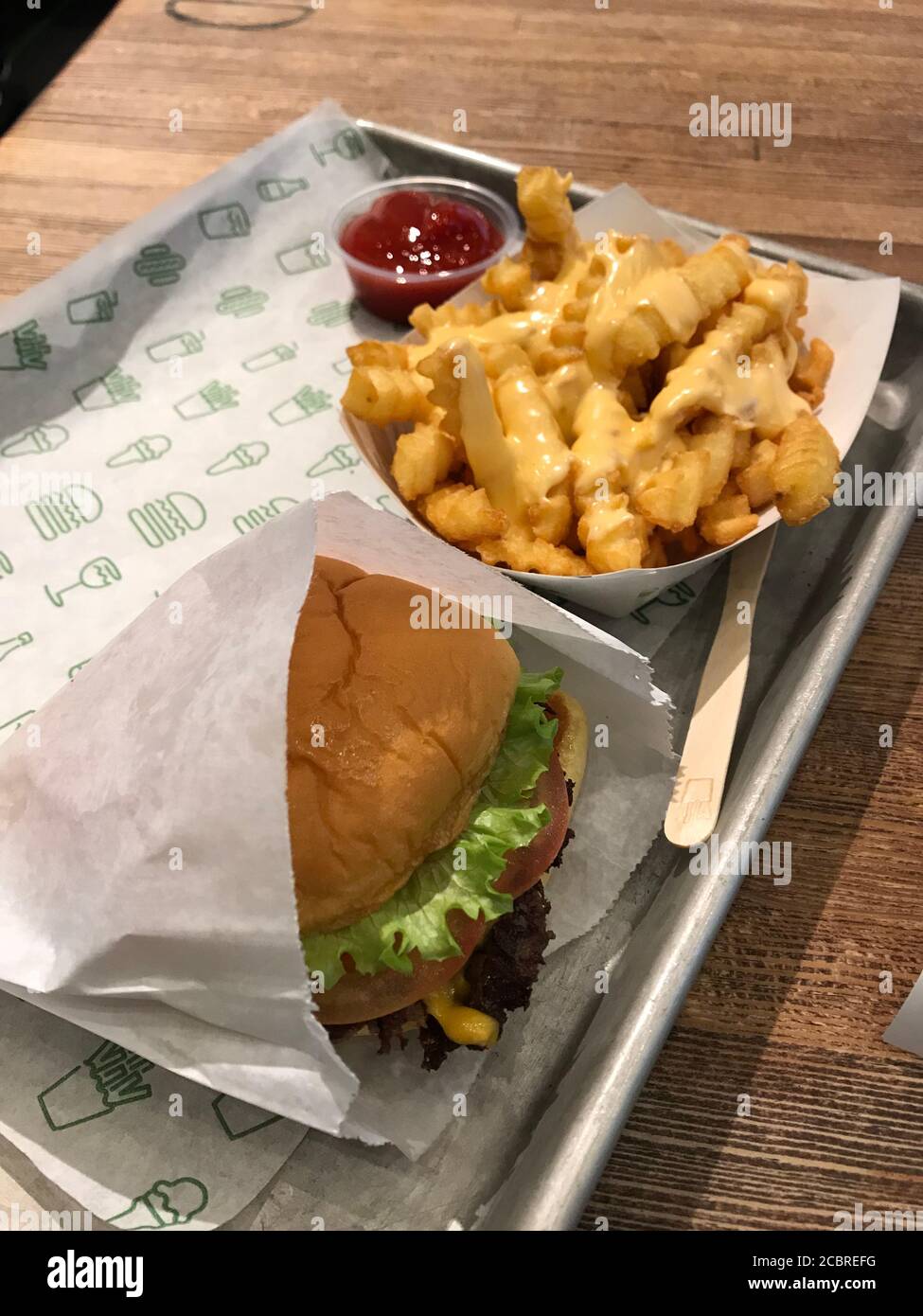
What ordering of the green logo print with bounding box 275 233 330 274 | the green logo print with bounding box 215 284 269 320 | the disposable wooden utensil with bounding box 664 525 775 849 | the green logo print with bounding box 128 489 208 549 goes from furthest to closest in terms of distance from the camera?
1. the green logo print with bounding box 275 233 330 274
2. the green logo print with bounding box 215 284 269 320
3. the green logo print with bounding box 128 489 208 549
4. the disposable wooden utensil with bounding box 664 525 775 849

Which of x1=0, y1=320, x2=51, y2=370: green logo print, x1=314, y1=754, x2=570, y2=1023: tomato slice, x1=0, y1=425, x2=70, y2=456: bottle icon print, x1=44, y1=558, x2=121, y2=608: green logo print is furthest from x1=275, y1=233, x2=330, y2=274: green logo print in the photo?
x1=314, y1=754, x2=570, y2=1023: tomato slice

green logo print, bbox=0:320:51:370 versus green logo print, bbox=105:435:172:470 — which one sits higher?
green logo print, bbox=0:320:51:370

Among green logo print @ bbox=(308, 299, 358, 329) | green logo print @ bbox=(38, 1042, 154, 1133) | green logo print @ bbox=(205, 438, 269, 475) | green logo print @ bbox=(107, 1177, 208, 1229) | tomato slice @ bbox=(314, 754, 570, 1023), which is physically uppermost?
green logo print @ bbox=(308, 299, 358, 329)

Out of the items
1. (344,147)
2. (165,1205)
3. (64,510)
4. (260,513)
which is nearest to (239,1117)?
(165,1205)

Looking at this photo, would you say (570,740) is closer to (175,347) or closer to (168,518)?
(168,518)

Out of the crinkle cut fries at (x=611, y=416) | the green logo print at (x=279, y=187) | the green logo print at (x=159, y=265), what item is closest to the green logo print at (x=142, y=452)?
the green logo print at (x=159, y=265)

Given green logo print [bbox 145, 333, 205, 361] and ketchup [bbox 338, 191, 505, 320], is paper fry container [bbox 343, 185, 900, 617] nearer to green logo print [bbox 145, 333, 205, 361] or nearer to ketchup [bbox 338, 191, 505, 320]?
ketchup [bbox 338, 191, 505, 320]
